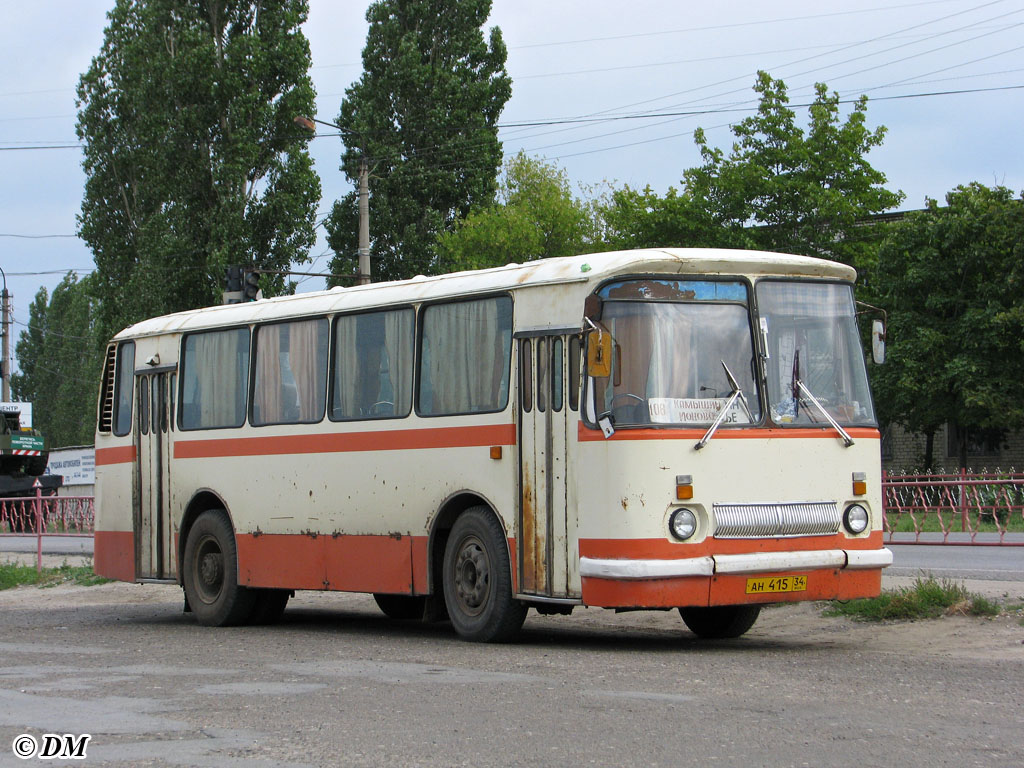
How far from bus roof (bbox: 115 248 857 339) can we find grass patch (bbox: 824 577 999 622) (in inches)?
123

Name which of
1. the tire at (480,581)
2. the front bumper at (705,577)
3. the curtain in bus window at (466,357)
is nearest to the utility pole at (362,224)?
the curtain in bus window at (466,357)

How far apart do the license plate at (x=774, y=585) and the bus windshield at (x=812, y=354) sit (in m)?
1.20

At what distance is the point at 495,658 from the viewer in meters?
11.3

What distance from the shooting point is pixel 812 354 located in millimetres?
12133

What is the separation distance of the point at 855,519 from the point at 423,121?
43587 millimetres

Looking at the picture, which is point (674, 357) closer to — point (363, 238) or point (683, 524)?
point (683, 524)

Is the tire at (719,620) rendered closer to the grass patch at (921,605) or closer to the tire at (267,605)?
the grass patch at (921,605)

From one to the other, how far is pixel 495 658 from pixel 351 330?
4.11 meters

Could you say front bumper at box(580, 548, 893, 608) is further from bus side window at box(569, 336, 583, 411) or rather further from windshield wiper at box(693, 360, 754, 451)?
bus side window at box(569, 336, 583, 411)

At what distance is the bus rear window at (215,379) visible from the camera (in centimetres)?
1561

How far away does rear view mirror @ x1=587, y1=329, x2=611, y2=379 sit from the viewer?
11211 mm

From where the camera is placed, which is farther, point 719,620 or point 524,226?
point 524,226

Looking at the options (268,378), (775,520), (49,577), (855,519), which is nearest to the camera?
(775,520)

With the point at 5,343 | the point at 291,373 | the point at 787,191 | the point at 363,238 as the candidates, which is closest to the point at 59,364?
the point at 5,343
